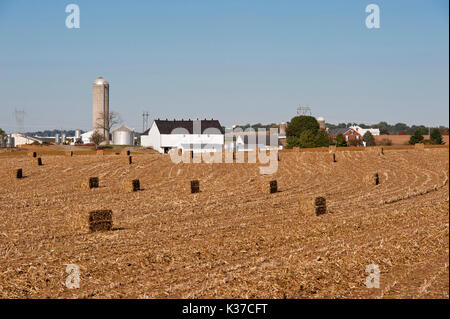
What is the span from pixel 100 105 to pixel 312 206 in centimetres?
13196

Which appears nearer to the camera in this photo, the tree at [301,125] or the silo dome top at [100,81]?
the tree at [301,125]

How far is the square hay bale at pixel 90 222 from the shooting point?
18.3m

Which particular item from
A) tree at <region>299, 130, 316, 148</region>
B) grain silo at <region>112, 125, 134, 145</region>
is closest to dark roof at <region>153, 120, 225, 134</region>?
tree at <region>299, 130, 316, 148</region>

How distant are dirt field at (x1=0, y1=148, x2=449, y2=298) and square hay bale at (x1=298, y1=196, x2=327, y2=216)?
31cm

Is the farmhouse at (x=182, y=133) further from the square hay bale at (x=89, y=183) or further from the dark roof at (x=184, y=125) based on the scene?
the square hay bale at (x=89, y=183)

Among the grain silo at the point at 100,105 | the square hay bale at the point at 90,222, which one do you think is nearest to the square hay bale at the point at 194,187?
the square hay bale at the point at 90,222

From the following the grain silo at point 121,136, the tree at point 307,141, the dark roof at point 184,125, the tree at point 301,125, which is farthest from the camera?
the grain silo at point 121,136

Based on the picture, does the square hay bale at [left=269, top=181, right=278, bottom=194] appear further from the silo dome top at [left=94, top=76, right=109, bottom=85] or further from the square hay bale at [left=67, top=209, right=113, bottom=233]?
the silo dome top at [left=94, top=76, right=109, bottom=85]

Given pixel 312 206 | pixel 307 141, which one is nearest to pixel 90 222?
pixel 312 206

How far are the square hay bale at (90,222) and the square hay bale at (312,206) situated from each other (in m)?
7.40

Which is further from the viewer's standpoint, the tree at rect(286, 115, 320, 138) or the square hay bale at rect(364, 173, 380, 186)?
the tree at rect(286, 115, 320, 138)

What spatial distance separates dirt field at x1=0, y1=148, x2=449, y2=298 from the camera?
37.4ft
